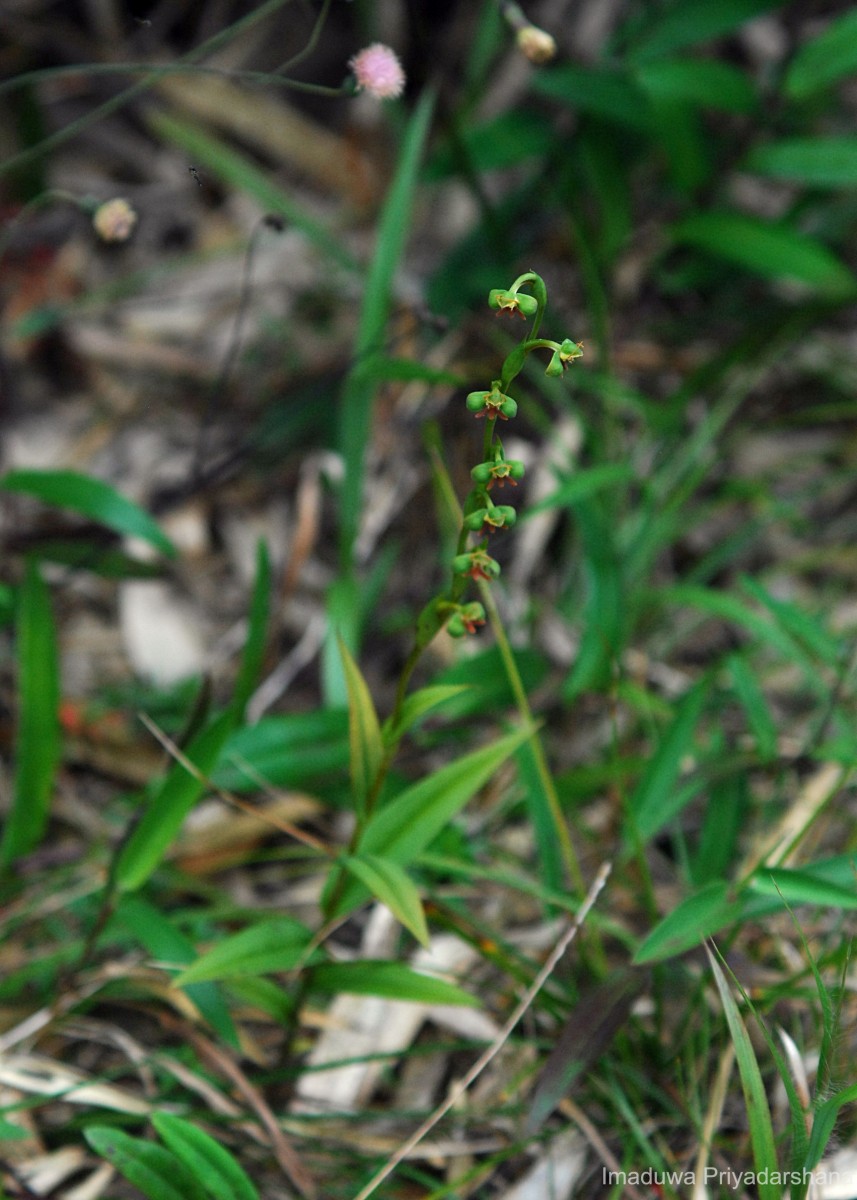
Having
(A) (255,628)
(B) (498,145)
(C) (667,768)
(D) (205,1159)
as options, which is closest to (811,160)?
(B) (498,145)

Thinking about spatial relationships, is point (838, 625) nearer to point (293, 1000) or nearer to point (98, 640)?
point (293, 1000)

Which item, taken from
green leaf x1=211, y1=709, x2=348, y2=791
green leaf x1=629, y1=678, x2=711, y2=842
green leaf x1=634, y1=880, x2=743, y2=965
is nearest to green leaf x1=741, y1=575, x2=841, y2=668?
green leaf x1=629, y1=678, x2=711, y2=842

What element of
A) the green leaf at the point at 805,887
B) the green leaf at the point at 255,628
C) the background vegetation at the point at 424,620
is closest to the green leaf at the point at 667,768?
the background vegetation at the point at 424,620

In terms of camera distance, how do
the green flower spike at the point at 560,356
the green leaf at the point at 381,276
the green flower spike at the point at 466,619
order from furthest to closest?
the green leaf at the point at 381,276 < the green flower spike at the point at 466,619 < the green flower spike at the point at 560,356

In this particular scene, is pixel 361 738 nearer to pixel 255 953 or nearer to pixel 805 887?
pixel 255 953

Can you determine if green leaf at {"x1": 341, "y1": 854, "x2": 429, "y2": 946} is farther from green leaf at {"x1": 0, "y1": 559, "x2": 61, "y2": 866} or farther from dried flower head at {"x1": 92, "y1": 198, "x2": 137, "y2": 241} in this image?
dried flower head at {"x1": 92, "y1": 198, "x2": 137, "y2": 241}

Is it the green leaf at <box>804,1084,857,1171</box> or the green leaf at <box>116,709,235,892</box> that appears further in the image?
the green leaf at <box>116,709,235,892</box>

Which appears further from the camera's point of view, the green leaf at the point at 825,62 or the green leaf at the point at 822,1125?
the green leaf at the point at 825,62

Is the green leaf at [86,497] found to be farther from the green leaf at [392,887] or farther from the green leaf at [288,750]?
the green leaf at [392,887]
